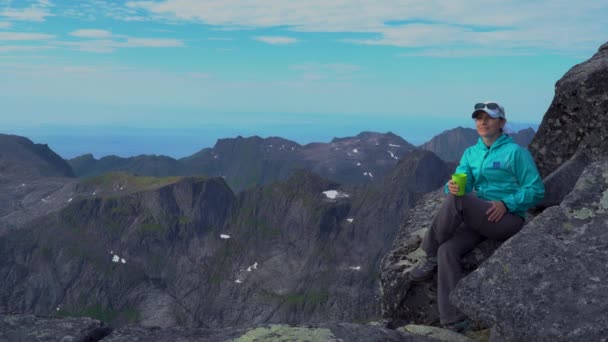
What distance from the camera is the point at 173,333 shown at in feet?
34.7

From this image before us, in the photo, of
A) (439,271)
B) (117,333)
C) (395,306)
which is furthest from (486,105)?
(117,333)

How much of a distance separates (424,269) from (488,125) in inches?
167

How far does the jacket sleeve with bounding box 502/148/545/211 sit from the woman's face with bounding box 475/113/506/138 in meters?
0.89

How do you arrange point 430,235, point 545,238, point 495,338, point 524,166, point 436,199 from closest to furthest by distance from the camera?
point 495,338 → point 545,238 → point 524,166 → point 430,235 → point 436,199

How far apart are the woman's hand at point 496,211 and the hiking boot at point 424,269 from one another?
7.08 feet

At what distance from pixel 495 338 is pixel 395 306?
6.37 m

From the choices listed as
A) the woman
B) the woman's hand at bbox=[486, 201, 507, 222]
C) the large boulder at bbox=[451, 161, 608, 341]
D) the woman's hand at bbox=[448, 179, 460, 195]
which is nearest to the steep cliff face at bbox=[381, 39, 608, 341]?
the large boulder at bbox=[451, 161, 608, 341]

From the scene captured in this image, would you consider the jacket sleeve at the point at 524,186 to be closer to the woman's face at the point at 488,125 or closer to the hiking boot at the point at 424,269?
the woman's face at the point at 488,125

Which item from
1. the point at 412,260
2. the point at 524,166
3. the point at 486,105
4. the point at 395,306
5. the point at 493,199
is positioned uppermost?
the point at 486,105

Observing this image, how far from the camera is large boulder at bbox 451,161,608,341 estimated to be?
854cm

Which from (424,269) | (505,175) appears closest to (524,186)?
(505,175)

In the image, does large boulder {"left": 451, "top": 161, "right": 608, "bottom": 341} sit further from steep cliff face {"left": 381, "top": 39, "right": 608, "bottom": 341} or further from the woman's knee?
the woman's knee

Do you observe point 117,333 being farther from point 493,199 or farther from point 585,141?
point 585,141

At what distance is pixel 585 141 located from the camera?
611 inches
